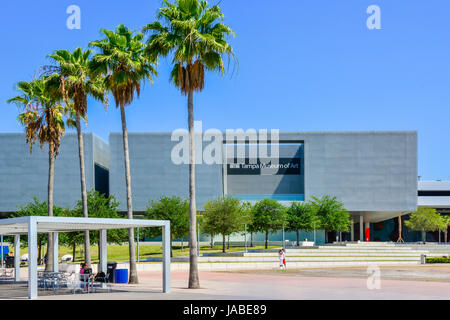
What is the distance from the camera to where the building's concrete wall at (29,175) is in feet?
287

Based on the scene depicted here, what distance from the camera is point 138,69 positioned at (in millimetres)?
30000

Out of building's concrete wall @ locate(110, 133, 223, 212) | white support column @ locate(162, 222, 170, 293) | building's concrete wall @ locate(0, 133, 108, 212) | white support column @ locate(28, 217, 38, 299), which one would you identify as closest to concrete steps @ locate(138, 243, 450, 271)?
white support column @ locate(162, 222, 170, 293)

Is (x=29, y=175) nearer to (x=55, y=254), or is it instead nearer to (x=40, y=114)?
(x=40, y=114)

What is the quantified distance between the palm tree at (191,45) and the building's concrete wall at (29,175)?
63.2 meters

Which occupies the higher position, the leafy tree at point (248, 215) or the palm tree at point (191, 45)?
the palm tree at point (191, 45)

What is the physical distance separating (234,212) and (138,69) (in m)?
34.2

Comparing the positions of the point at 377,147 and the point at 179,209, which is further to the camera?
the point at 377,147

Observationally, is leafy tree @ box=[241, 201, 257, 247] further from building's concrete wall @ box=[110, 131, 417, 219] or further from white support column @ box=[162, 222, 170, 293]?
white support column @ box=[162, 222, 170, 293]

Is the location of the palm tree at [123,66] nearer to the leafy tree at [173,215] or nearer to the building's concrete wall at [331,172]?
A: the leafy tree at [173,215]

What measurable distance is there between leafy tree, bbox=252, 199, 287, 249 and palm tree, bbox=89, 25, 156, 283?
3929cm

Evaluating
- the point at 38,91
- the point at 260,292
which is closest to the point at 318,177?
the point at 38,91

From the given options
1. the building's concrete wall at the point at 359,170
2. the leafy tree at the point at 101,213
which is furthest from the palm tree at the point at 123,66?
the building's concrete wall at the point at 359,170

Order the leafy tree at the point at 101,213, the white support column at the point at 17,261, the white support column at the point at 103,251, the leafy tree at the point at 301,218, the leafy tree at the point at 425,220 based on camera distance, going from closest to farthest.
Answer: the white support column at the point at 103,251 < the white support column at the point at 17,261 < the leafy tree at the point at 101,213 < the leafy tree at the point at 301,218 < the leafy tree at the point at 425,220
